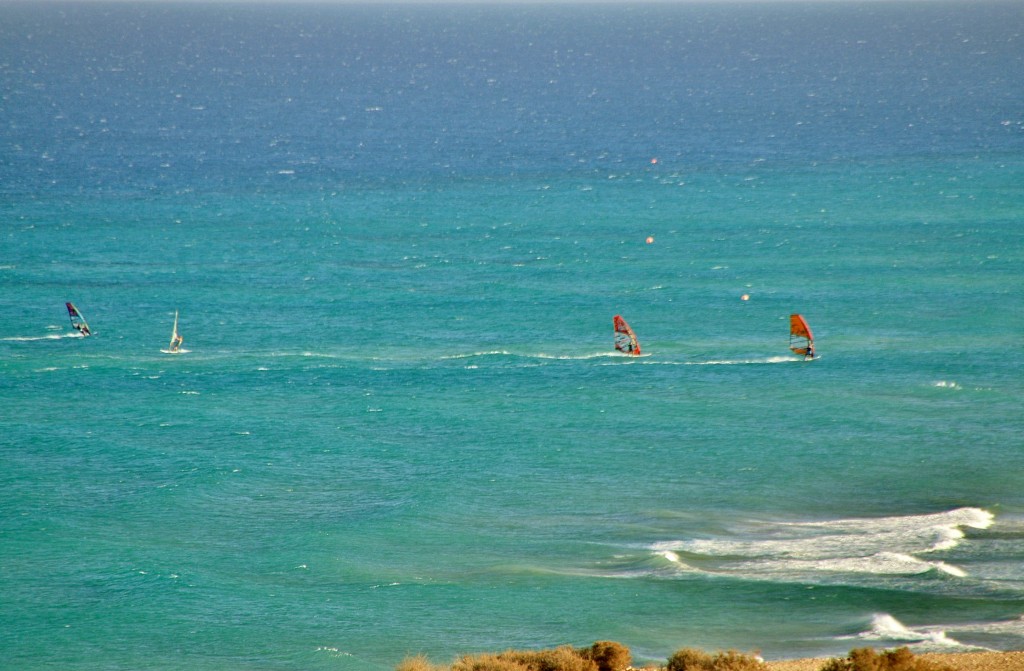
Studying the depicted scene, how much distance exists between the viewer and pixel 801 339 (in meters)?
64.9

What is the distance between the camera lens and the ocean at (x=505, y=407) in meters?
38.7

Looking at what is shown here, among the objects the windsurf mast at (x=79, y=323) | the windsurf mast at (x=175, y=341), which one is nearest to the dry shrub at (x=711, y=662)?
the windsurf mast at (x=175, y=341)

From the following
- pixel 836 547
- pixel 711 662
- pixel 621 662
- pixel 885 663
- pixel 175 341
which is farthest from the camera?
pixel 175 341

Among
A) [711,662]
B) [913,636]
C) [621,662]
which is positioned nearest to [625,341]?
[913,636]

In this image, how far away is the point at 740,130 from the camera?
138 meters

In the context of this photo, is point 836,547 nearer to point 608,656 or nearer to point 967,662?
point 967,662

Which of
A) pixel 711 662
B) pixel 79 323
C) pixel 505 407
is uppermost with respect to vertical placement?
pixel 79 323

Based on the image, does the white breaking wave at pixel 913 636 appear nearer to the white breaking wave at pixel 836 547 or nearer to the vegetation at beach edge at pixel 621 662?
the white breaking wave at pixel 836 547

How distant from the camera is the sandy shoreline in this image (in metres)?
30.6

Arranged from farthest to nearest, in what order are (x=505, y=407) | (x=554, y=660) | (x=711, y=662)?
1. (x=505, y=407)
2. (x=711, y=662)
3. (x=554, y=660)

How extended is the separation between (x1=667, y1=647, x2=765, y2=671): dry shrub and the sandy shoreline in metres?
2.00

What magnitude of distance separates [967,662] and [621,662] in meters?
8.35

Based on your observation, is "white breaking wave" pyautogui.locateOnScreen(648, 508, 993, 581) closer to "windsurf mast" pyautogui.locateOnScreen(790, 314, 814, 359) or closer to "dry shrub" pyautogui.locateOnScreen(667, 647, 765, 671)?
"dry shrub" pyautogui.locateOnScreen(667, 647, 765, 671)

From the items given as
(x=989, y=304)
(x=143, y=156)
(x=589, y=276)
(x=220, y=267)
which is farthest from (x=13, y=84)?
(x=989, y=304)
